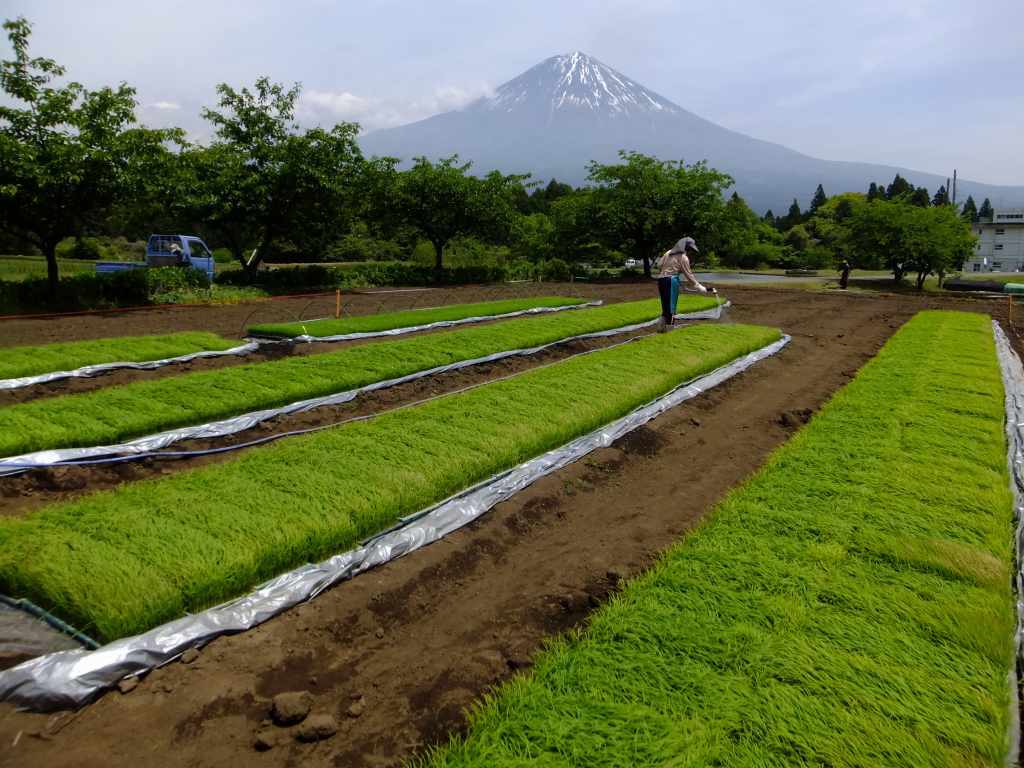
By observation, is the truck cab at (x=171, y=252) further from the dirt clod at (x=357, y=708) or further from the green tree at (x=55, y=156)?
the dirt clod at (x=357, y=708)

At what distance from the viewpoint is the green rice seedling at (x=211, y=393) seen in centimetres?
552

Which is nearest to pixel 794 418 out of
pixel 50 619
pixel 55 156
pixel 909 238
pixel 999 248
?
pixel 50 619

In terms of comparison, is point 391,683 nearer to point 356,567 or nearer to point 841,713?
point 356,567

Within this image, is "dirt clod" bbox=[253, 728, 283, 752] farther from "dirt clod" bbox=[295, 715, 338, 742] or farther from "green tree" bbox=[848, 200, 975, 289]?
"green tree" bbox=[848, 200, 975, 289]

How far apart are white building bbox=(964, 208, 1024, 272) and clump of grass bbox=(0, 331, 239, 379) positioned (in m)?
74.5

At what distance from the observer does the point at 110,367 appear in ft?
26.7

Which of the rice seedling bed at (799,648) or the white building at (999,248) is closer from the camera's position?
the rice seedling bed at (799,648)

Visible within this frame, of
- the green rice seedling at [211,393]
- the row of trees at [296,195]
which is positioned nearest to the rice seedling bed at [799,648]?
the green rice seedling at [211,393]

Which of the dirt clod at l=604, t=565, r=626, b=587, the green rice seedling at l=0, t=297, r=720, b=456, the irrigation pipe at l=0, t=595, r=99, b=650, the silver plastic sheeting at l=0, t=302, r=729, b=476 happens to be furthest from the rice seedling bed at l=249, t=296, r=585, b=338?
the dirt clod at l=604, t=565, r=626, b=587

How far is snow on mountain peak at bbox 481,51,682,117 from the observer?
519 feet

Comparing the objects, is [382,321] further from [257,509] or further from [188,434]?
[257,509]

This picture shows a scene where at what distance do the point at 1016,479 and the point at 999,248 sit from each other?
3010 inches

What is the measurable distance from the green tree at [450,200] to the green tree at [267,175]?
5.67 m

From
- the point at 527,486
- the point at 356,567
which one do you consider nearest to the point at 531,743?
the point at 356,567
